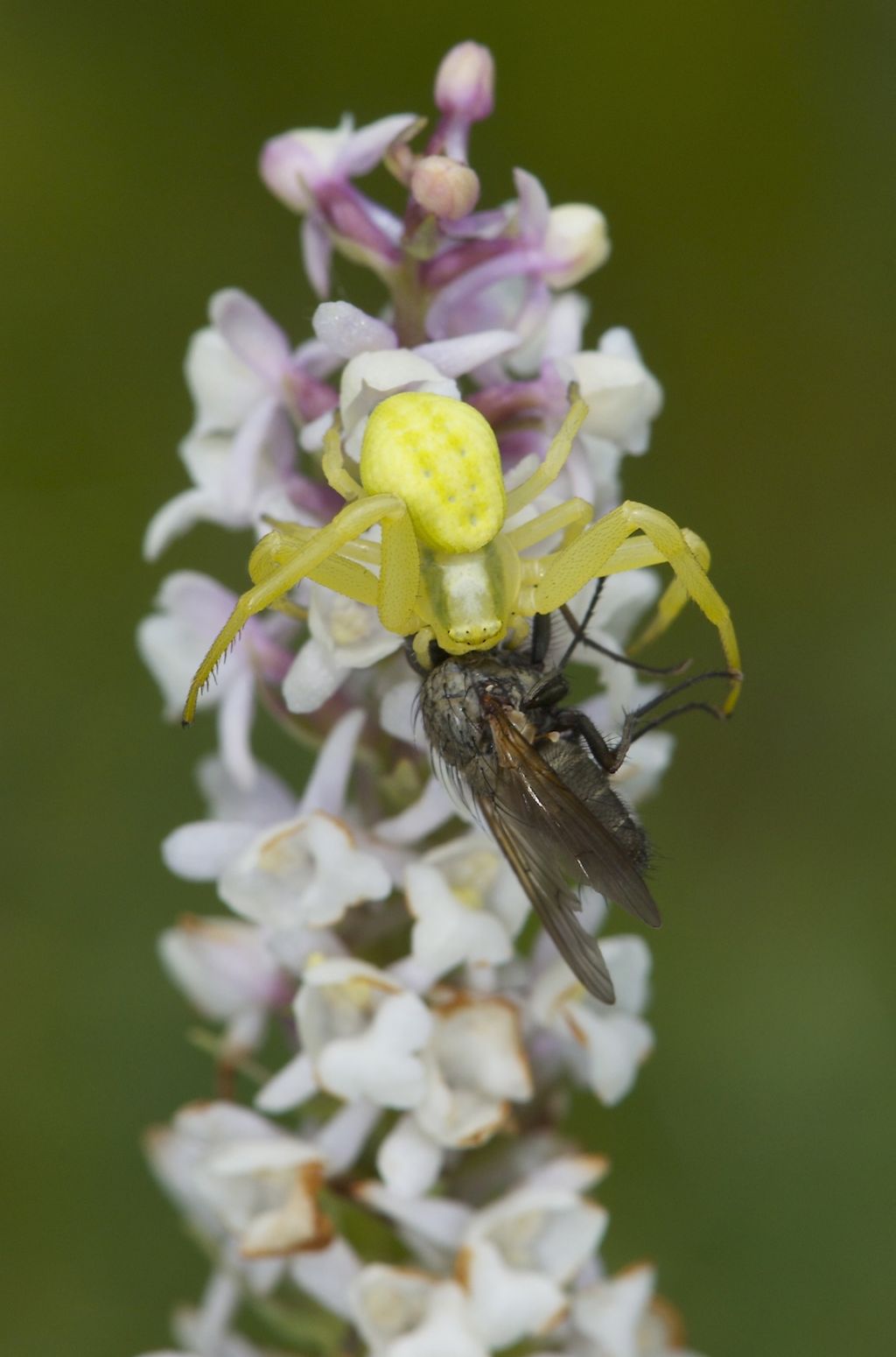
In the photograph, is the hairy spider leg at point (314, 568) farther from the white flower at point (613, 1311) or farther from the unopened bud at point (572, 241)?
the white flower at point (613, 1311)

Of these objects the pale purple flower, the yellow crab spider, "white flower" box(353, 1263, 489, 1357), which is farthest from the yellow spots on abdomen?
"white flower" box(353, 1263, 489, 1357)

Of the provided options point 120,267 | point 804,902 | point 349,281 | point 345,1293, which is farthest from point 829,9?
point 345,1293

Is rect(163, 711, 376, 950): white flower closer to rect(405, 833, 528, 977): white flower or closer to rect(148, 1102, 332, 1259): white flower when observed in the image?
rect(405, 833, 528, 977): white flower

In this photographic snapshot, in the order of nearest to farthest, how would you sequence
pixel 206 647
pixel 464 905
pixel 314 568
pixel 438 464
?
pixel 438 464
pixel 314 568
pixel 464 905
pixel 206 647

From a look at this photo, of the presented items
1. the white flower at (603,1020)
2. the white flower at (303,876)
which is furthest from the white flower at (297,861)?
the white flower at (603,1020)

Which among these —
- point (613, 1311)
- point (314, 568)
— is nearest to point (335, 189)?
point (314, 568)

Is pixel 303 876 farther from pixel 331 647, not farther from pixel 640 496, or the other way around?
pixel 640 496

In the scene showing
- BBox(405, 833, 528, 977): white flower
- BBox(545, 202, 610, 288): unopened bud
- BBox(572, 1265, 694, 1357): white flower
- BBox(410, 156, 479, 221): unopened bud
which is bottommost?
BBox(572, 1265, 694, 1357): white flower

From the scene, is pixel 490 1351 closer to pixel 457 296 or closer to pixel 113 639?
pixel 457 296
